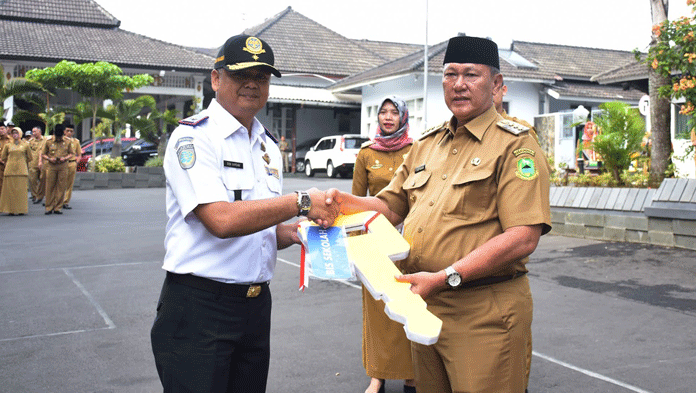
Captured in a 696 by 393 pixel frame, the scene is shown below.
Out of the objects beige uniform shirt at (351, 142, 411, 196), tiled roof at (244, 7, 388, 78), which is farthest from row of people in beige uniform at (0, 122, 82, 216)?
tiled roof at (244, 7, 388, 78)

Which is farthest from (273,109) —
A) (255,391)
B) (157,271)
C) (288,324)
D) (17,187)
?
(255,391)

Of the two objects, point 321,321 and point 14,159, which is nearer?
point 321,321

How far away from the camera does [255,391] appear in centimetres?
293

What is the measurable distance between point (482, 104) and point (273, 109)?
3596cm

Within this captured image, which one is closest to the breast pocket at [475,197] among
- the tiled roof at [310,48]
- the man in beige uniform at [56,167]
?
the man in beige uniform at [56,167]

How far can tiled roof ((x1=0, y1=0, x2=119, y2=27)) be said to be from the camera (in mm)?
31781

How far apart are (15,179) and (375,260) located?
16698 millimetres

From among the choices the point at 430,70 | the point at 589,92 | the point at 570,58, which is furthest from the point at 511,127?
the point at 570,58

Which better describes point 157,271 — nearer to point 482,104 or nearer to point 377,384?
point 377,384

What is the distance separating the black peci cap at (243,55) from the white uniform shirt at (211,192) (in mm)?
195

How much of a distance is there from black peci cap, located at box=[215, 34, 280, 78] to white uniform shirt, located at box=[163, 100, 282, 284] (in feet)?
0.64

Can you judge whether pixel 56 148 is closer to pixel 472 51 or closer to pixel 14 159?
pixel 14 159

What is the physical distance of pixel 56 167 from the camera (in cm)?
1773

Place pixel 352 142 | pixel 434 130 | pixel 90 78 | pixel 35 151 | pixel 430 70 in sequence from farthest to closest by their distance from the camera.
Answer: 1. pixel 430 70
2. pixel 352 142
3. pixel 90 78
4. pixel 35 151
5. pixel 434 130
